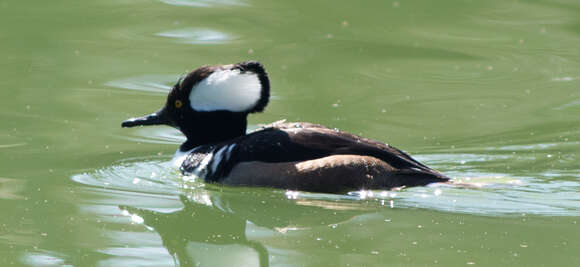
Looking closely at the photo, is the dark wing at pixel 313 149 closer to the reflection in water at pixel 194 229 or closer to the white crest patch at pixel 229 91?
the white crest patch at pixel 229 91

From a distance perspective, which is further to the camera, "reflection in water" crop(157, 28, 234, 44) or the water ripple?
"reflection in water" crop(157, 28, 234, 44)

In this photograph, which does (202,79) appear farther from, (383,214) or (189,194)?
(383,214)

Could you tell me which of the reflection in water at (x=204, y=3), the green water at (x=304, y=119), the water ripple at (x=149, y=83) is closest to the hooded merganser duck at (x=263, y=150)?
the green water at (x=304, y=119)

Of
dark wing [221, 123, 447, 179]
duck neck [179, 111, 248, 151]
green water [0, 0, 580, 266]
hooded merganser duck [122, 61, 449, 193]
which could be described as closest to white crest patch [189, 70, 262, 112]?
hooded merganser duck [122, 61, 449, 193]

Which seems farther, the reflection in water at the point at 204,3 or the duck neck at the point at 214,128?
the reflection in water at the point at 204,3

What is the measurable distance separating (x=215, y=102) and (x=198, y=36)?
4894mm

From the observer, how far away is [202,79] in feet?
26.2

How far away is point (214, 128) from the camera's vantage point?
8.34 metres

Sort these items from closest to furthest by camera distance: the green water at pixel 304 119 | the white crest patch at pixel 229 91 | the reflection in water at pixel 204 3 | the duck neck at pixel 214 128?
the green water at pixel 304 119
the white crest patch at pixel 229 91
the duck neck at pixel 214 128
the reflection in water at pixel 204 3

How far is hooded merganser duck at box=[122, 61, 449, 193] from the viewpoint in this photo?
24.3 ft

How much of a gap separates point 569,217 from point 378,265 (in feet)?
6.38

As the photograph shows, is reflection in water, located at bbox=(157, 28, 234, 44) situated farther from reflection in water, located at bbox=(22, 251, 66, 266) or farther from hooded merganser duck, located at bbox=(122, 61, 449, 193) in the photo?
reflection in water, located at bbox=(22, 251, 66, 266)

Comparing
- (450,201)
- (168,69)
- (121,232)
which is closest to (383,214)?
(450,201)

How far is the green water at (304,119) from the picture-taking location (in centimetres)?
616
